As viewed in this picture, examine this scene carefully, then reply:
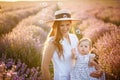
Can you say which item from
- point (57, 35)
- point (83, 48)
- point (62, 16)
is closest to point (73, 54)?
point (83, 48)

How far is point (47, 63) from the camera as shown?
3.61 meters

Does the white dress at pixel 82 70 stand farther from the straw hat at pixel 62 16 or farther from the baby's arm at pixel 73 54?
the straw hat at pixel 62 16

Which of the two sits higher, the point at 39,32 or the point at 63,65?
the point at 39,32

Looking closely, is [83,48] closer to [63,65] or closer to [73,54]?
[73,54]

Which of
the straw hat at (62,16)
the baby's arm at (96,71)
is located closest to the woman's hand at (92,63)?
the baby's arm at (96,71)

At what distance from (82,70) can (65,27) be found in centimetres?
44

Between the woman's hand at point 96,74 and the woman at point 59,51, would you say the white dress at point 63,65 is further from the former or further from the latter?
the woman's hand at point 96,74

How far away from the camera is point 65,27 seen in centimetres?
A: 362

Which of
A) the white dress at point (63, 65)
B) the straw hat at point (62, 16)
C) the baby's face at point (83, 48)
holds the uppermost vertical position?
the straw hat at point (62, 16)

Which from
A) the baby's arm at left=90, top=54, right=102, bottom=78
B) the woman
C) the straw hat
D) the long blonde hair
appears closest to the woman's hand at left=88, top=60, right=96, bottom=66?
the baby's arm at left=90, top=54, right=102, bottom=78

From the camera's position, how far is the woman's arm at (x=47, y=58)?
3.60 metres

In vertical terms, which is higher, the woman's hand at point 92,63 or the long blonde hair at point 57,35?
the long blonde hair at point 57,35

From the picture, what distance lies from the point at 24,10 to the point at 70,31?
0.50m

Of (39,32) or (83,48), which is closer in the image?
(83,48)
